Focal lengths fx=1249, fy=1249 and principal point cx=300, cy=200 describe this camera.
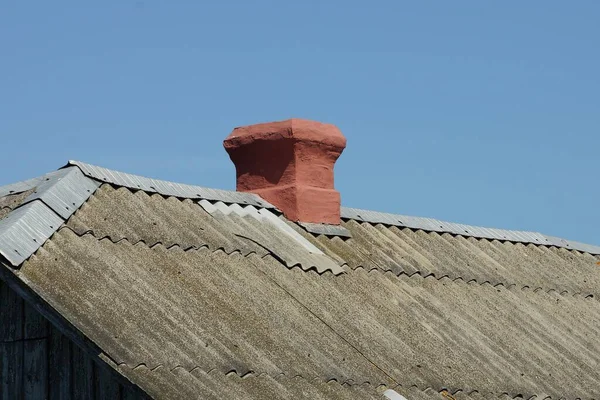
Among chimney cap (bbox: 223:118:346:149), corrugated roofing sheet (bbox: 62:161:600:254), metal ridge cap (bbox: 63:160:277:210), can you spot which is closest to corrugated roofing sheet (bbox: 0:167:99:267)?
metal ridge cap (bbox: 63:160:277:210)

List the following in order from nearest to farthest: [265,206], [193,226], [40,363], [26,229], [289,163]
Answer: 1. [40,363]
2. [26,229]
3. [193,226]
4. [265,206]
5. [289,163]

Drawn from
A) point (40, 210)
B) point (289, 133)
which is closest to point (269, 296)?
point (40, 210)

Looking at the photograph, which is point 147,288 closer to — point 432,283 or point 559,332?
point 432,283

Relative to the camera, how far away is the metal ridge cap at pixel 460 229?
38.0ft

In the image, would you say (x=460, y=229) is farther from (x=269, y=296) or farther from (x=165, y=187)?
(x=269, y=296)

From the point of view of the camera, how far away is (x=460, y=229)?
41.0 feet

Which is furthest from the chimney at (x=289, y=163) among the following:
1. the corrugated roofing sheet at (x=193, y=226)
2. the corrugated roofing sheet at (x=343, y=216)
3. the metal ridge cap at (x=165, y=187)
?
the corrugated roofing sheet at (x=193, y=226)

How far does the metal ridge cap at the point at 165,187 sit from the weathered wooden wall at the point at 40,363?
→ 1.86m

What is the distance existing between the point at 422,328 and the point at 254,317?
172cm

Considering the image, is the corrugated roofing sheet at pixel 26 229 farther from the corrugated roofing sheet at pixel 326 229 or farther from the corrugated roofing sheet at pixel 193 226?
the corrugated roofing sheet at pixel 326 229

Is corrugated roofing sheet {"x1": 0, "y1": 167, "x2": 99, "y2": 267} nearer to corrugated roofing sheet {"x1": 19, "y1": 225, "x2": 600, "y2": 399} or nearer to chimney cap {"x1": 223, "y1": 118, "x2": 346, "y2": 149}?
corrugated roofing sheet {"x1": 19, "y1": 225, "x2": 600, "y2": 399}

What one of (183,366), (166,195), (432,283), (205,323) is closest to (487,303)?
(432,283)

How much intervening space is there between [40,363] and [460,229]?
20.1ft

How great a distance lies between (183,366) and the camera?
6793mm
